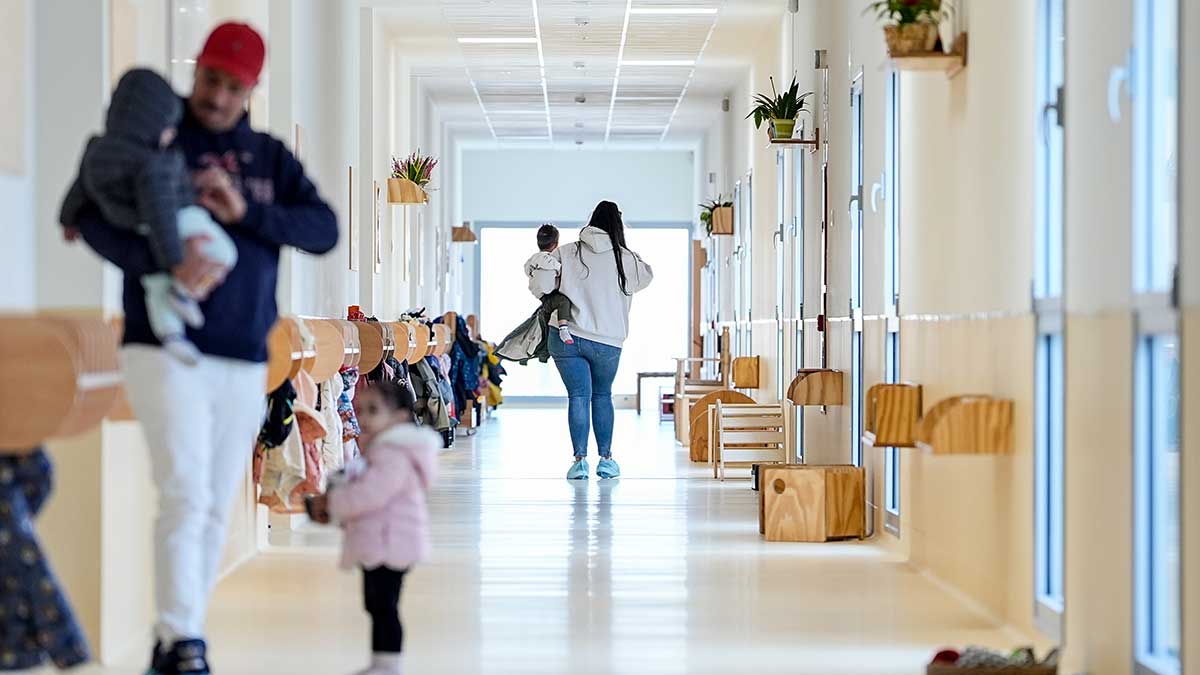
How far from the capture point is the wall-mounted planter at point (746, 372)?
11.0 m

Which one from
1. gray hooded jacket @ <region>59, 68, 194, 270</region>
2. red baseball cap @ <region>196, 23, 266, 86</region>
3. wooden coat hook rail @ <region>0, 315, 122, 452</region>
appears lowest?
wooden coat hook rail @ <region>0, 315, 122, 452</region>

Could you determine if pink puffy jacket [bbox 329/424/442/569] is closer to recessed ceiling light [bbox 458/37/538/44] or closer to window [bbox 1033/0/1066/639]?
window [bbox 1033/0/1066/639]

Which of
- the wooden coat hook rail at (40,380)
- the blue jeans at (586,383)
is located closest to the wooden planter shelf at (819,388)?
the blue jeans at (586,383)

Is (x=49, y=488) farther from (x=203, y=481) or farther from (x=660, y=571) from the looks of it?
(x=660, y=571)

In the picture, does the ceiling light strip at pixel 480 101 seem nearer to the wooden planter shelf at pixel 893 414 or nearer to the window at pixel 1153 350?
the wooden planter shelf at pixel 893 414

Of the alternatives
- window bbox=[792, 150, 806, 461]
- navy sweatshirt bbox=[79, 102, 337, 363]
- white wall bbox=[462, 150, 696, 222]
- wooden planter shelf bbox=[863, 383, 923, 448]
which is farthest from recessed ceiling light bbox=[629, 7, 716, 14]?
white wall bbox=[462, 150, 696, 222]

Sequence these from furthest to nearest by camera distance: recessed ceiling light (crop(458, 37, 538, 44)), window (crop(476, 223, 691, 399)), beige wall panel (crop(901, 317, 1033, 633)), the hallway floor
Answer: window (crop(476, 223, 691, 399))
recessed ceiling light (crop(458, 37, 538, 44))
beige wall panel (crop(901, 317, 1033, 633))
the hallway floor

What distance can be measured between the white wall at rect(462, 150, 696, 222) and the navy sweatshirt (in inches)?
614

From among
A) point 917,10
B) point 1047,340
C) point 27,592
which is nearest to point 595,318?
point 917,10

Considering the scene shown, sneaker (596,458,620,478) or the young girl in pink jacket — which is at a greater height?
the young girl in pink jacket

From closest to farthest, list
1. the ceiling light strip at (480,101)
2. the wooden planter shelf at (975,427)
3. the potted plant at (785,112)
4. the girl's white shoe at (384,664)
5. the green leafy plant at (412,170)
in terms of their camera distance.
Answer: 1. the girl's white shoe at (384,664)
2. the wooden planter shelf at (975,427)
3. the potted plant at (785,112)
4. the green leafy plant at (412,170)
5. the ceiling light strip at (480,101)

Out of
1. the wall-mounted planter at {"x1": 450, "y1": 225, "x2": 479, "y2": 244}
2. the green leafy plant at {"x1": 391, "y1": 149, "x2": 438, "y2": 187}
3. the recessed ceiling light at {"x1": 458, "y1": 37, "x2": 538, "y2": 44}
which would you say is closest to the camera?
the recessed ceiling light at {"x1": 458, "y1": 37, "x2": 538, "y2": 44}

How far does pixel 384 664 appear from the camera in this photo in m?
3.33

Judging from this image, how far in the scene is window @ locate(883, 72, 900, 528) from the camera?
609cm
